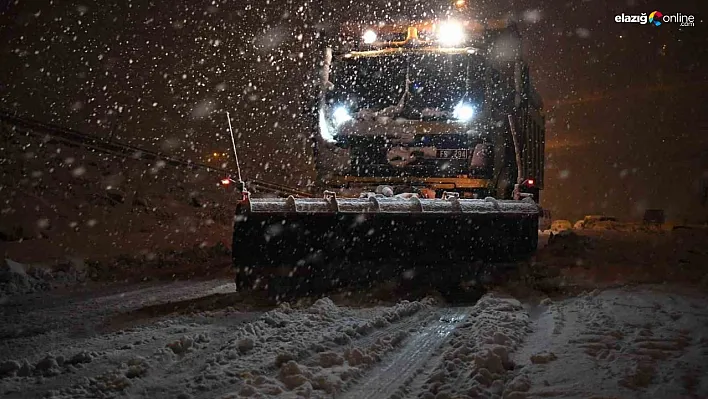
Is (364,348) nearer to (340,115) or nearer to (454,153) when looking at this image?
(454,153)

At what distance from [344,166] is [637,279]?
3.94 metres

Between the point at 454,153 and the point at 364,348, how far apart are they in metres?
4.27

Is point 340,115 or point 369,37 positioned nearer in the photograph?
point 340,115

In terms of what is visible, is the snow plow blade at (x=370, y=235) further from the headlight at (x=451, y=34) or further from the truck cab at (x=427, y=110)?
the headlight at (x=451, y=34)

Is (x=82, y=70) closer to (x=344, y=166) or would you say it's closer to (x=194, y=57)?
(x=194, y=57)

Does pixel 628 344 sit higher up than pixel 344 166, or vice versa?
pixel 344 166

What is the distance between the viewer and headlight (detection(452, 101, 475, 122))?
277 inches

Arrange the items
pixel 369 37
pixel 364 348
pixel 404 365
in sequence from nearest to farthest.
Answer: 1. pixel 404 365
2. pixel 364 348
3. pixel 369 37

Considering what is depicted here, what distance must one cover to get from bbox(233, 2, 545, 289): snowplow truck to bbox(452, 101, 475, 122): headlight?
0.06 feet

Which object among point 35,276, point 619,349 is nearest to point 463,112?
point 619,349

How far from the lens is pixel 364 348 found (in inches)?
132

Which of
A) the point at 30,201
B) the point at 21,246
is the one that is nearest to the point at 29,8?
the point at 30,201

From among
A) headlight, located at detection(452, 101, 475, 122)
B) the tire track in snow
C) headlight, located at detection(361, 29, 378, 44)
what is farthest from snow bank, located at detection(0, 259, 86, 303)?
headlight, located at detection(452, 101, 475, 122)

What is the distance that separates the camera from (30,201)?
1049 cm
